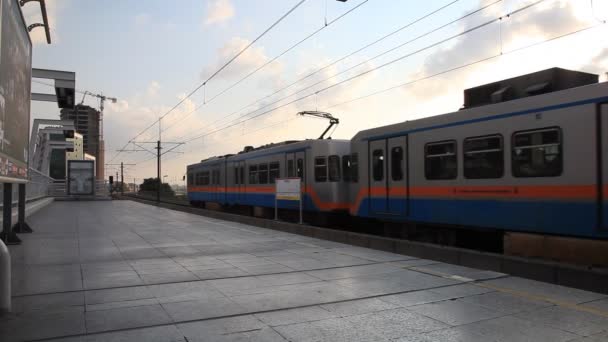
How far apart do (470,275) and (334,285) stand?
88.1 inches

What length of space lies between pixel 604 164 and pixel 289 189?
956 cm

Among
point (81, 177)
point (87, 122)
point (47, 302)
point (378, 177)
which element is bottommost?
point (47, 302)

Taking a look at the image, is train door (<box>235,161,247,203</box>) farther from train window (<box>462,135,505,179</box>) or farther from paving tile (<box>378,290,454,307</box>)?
paving tile (<box>378,290,454,307</box>)

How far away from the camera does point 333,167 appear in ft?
52.4

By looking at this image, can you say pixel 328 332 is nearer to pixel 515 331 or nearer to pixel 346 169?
pixel 515 331

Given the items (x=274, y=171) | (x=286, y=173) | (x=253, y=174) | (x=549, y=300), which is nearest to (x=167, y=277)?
(x=549, y=300)

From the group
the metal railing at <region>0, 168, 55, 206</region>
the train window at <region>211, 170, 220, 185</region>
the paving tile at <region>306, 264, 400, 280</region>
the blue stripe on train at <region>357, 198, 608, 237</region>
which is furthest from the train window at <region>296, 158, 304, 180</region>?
the train window at <region>211, 170, 220, 185</region>

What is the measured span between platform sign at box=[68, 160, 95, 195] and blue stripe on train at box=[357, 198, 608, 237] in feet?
110

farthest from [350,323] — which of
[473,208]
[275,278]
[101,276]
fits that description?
[473,208]

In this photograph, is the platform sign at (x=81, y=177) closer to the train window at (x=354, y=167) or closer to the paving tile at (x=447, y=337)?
the train window at (x=354, y=167)

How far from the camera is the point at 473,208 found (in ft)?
31.5

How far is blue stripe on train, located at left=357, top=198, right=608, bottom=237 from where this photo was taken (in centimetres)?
753

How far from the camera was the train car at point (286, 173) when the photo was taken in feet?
52.3

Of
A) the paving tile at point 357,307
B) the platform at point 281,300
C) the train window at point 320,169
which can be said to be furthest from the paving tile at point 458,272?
the train window at point 320,169
